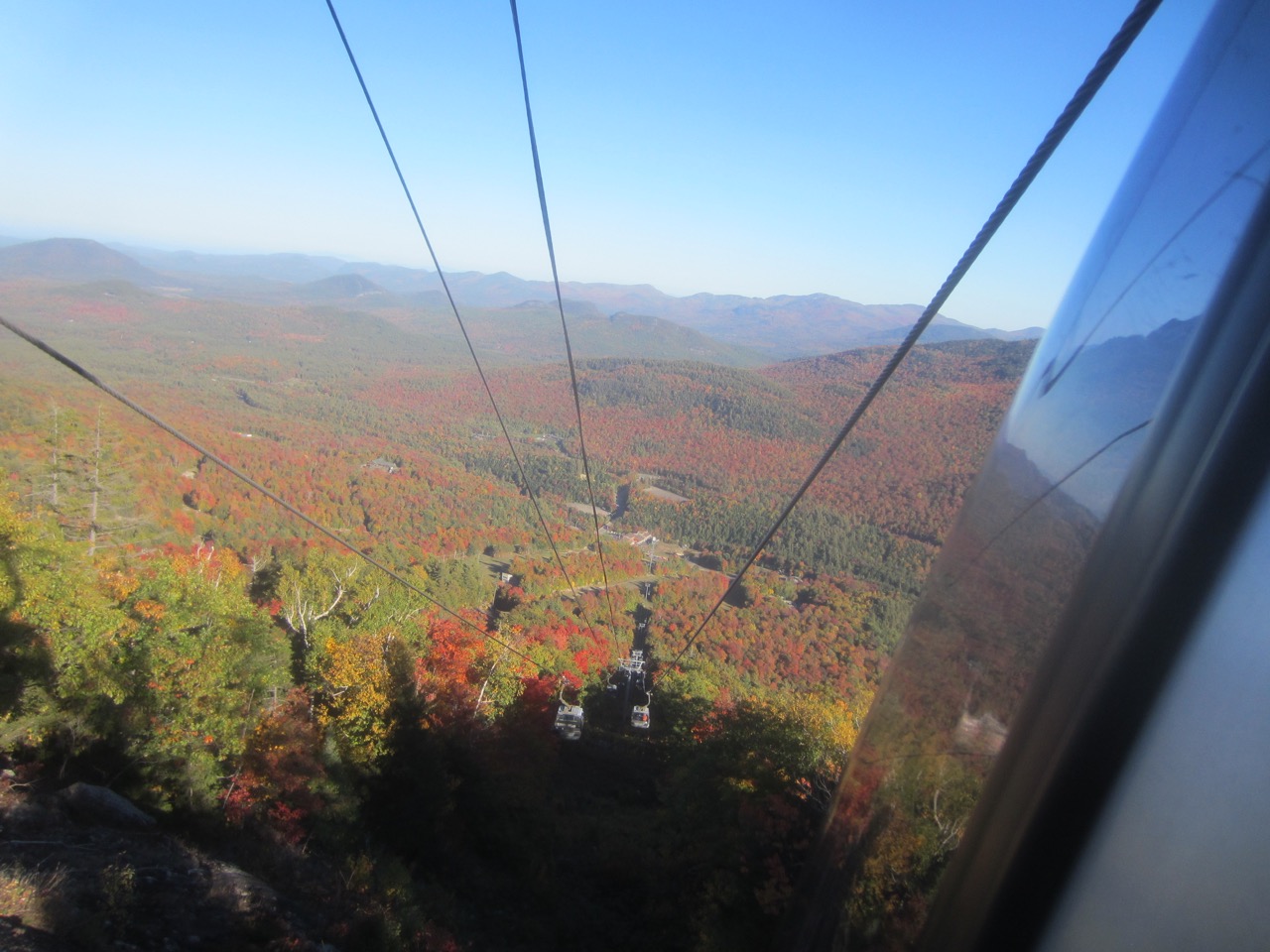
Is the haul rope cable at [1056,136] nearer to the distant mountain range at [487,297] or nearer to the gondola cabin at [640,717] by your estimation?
the gondola cabin at [640,717]

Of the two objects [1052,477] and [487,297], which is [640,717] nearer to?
[1052,477]

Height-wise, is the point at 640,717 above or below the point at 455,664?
below

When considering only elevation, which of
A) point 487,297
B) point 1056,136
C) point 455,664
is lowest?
point 487,297

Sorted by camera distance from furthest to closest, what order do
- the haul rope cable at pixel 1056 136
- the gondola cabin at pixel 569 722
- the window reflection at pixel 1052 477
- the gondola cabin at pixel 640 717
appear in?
the gondola cabin at pixel 640 717 → the gondola cabin at pixel 569 722 → the haul rope cable at pixel 1056 136 → the window reflection at pixel 1052 477

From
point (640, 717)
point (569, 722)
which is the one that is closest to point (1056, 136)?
point (569, 722)

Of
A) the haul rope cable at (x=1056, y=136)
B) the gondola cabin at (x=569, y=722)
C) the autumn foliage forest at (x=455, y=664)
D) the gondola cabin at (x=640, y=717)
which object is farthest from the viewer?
the gondola cabin at (x=640, y=717)

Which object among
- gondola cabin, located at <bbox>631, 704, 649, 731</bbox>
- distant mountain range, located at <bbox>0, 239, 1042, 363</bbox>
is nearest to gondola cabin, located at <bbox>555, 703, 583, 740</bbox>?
gondola cabin, located at <bbox>631, 704, 649, 731</bbox>

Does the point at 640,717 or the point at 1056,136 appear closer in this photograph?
the point at 1056,136

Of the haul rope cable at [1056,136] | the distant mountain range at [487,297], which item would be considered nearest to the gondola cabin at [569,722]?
the haul rope cable at [1056,136]
